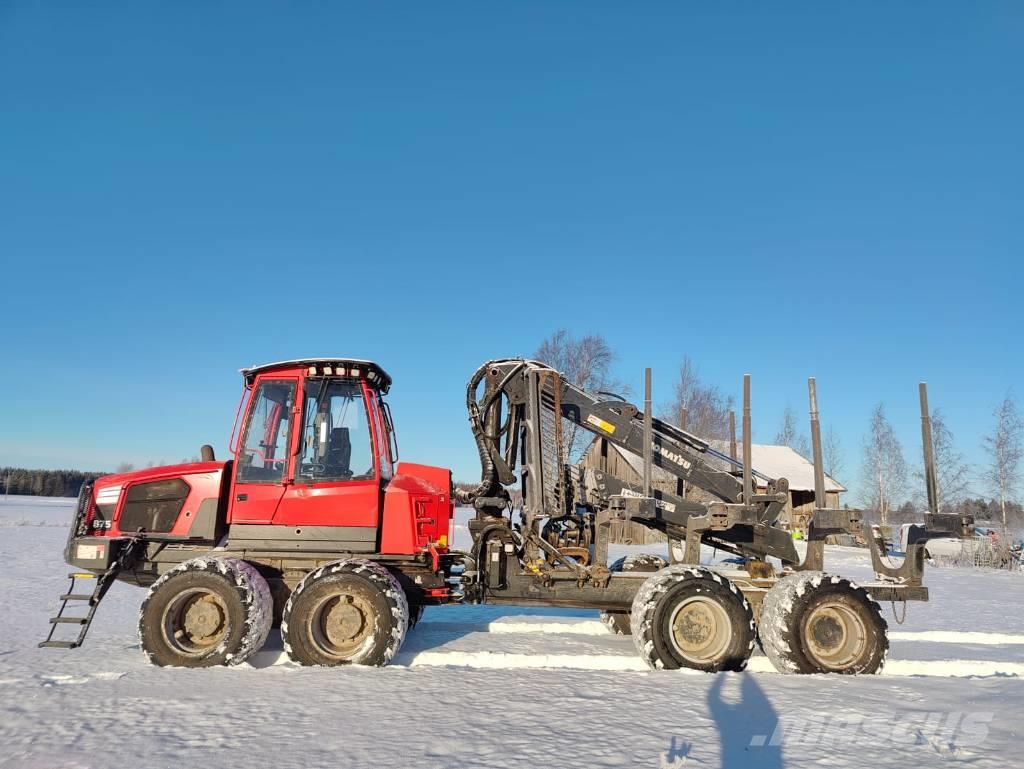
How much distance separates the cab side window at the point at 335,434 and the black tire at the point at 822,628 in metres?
4.58

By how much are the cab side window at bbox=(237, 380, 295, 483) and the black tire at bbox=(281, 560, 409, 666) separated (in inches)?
51.9

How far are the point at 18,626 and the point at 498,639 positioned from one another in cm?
591

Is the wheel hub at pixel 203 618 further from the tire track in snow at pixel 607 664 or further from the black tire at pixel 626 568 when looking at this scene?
the black tire at pixel 626 568

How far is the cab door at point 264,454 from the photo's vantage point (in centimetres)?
723

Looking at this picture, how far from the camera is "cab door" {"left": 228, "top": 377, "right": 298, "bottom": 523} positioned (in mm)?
7234

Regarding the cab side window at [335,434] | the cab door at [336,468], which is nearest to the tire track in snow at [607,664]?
the cab door at [336,468]

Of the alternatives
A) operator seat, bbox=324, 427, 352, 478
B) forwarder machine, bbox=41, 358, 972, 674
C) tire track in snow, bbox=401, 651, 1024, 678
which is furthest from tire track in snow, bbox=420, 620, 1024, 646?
operator seat, bbox=324, 427, 352, 478

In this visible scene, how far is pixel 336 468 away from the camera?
736cm

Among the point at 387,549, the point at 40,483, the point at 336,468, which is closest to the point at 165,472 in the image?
the point at 336,468

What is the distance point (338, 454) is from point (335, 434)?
0.23 m

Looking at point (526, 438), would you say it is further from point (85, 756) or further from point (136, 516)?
point (85, 756)

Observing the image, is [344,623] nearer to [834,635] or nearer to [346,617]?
[346,617]

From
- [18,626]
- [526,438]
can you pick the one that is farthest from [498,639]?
[18,626]

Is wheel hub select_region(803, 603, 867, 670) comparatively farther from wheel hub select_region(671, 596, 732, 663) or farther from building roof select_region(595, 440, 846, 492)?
building roof select_region(595, 440, 846, 492)
